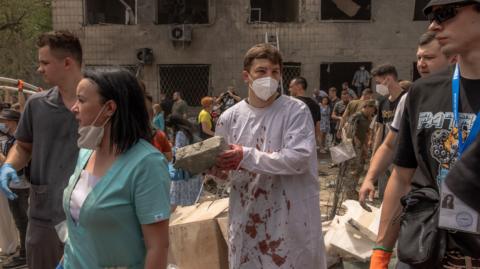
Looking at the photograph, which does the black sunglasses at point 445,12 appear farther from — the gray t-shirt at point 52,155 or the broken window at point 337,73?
the broken window at point 337,73

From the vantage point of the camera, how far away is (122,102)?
88.1 inches

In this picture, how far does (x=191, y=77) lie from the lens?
18078 millimetres

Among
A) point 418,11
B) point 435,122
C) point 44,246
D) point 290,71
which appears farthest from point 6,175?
point 418,11

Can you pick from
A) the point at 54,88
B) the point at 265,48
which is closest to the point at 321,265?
the point at 265,48

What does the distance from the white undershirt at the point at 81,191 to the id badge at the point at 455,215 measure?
1.35 m

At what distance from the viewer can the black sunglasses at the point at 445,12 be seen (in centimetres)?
203

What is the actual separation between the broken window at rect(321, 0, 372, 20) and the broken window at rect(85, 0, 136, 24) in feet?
20.9

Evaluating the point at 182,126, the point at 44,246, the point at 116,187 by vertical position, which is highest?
the point at 116,187

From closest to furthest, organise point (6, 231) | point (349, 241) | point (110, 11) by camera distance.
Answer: point (349, 241) < point (6, 231) < point (110, 11)

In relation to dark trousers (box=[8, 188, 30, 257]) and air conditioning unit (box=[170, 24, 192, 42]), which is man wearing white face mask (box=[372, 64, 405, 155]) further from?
air conditioning unit (box=[170, 24, 192, 42])

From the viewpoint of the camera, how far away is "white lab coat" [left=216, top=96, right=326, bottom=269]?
316cm

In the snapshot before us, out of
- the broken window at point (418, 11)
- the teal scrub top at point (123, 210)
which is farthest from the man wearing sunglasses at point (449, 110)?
the broken window at point (418, 11)

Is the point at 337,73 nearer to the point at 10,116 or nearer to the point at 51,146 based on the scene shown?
the point at 10,116

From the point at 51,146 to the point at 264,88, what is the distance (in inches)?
52.8
